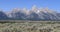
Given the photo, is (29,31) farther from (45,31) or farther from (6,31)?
(6,31)

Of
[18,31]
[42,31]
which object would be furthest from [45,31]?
[18,31]

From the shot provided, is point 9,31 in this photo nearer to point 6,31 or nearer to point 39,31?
point 6,31

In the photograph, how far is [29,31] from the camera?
36.0 metres

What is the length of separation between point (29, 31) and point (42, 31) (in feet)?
6.87

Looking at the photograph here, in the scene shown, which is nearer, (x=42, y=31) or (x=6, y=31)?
(x=6, y=31)

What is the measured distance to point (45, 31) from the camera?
35156 millimetres

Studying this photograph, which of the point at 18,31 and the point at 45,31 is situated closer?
the point at 18,31

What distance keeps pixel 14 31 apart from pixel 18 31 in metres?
0.82

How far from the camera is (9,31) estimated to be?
1268 inches

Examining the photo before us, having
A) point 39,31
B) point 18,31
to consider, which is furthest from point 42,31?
point 18,31

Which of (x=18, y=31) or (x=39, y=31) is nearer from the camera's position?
(x=18, y=31)

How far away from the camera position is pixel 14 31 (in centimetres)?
3356

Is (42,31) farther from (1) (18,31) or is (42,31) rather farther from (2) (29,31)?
(1) (18,31)

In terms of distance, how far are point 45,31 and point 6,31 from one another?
6693 millimetres
